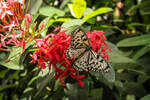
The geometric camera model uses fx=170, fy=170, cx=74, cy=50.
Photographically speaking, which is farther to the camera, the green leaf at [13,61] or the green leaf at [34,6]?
the green leaf at [34,6]

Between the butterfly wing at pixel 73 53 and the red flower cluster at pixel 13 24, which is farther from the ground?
the red flower cluster at pixel 13 24

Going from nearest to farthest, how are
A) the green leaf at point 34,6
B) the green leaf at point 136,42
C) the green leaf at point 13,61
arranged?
the green leaf at point 13,61 → the green leaf at point 34,6 → the green leaf at point 136,42

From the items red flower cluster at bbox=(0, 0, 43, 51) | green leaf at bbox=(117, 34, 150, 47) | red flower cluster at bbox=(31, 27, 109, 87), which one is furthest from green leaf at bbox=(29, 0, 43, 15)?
green leaf at bbox=(117, 34, 150, 47)

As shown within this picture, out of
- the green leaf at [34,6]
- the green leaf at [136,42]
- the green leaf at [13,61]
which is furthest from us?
the green leaf at [136,42]

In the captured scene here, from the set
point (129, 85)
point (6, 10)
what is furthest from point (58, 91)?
point (129, 85)

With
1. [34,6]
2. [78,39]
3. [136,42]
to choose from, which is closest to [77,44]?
[78,39]

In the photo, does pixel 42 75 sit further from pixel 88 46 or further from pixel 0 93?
pixel 0 93

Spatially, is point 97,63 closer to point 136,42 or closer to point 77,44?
point 77,44

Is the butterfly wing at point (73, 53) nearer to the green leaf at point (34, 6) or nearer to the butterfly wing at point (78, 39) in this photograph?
the butterfly wing at point (78, 39)

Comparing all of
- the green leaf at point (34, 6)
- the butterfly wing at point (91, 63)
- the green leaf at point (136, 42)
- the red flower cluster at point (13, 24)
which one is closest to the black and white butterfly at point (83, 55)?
the butterfly wing at point (91, 63)
